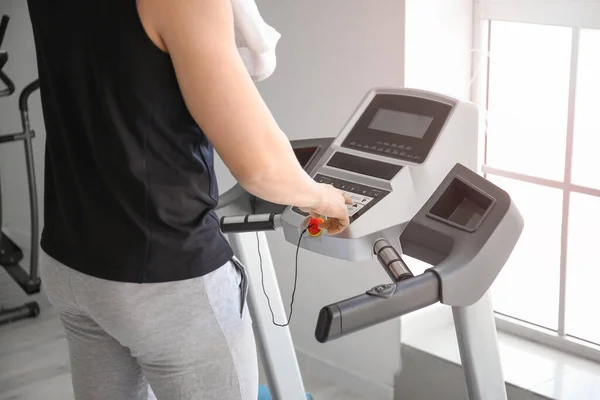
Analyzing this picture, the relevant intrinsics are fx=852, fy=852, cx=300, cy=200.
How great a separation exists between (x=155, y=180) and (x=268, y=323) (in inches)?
28.8

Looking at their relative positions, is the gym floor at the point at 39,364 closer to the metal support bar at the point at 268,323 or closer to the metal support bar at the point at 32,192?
the metal support bar at the point at 32,192

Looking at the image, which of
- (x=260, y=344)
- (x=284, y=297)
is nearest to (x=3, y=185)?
(x=284, y=297)

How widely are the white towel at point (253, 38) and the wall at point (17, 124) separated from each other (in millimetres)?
2555

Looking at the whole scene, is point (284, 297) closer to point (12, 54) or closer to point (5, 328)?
point (5, 328)

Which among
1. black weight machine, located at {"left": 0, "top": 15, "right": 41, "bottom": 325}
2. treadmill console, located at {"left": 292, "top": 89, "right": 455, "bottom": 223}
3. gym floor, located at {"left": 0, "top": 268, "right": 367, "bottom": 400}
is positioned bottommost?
gym floor, located at {"left": 0, "top": 268, "right": 367, "bottom": 400}

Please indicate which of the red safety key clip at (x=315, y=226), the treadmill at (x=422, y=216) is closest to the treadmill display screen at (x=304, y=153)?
the treadmill at (x=422, y=216)

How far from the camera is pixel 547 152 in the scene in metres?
2.35

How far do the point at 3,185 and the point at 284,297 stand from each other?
199cm

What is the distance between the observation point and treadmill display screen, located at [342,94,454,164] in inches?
59.6

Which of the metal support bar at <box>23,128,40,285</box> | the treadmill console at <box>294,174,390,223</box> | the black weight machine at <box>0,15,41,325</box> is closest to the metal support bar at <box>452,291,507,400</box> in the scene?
the treadmill console at <box>294,174,390,223</box>

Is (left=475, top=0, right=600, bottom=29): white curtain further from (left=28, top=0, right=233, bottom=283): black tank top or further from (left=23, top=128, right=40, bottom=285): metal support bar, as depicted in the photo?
(left=23, top=128, right=40, bottom=285): metal support bar

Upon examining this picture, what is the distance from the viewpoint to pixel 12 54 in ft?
12.8

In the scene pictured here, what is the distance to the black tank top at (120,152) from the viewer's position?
1182 mm

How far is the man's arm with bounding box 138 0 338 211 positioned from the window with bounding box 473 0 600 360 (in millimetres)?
1215
